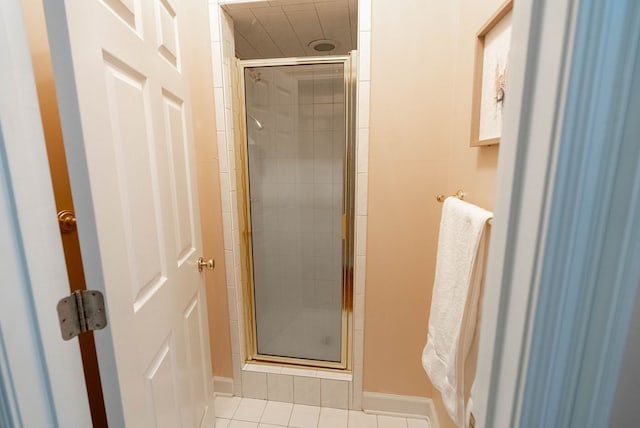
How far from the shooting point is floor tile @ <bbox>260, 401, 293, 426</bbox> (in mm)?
1605

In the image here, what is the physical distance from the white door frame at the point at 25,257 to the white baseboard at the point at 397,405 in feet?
4.90

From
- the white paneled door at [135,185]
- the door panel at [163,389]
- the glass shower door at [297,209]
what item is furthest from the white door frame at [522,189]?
the glass shower door at [297,209]

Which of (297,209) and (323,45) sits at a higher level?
(323,45)

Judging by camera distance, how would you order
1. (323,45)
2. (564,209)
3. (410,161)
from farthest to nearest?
(323,45) < (410,161) < (564,209)

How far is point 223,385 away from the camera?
1.77m

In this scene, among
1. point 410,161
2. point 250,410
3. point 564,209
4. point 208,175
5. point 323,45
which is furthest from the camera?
point 323,45

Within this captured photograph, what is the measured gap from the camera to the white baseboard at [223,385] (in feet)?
5.78

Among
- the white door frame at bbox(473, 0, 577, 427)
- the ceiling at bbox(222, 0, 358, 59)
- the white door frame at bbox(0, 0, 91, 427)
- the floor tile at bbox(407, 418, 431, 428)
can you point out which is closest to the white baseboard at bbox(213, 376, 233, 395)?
the floor tile at bbox(407, 418, 431, 428)

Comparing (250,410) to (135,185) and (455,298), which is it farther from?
(135,185)

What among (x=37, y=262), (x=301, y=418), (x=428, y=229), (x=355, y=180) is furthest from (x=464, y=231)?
(x=301, y=418)

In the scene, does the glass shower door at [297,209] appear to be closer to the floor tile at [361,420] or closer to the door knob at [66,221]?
the floor tile at [361,420]

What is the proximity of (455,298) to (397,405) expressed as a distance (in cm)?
106

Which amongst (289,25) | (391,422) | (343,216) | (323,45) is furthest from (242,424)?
(323,45)

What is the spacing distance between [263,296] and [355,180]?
1116 millimetres
